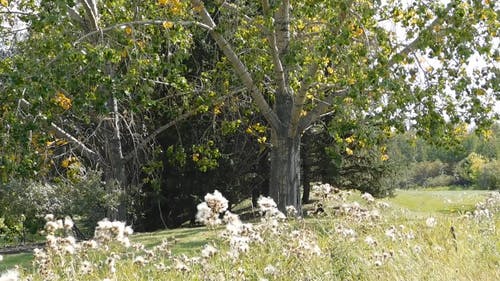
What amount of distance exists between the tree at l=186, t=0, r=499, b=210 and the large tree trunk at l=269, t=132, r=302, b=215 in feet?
0.07

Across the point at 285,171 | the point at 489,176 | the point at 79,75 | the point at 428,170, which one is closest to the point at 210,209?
the point at 79,75

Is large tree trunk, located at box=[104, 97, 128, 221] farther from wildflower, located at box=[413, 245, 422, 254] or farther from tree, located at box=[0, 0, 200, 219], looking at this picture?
wildflower, located at box=[413, 245, 422, 254]

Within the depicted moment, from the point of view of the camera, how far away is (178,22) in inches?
484

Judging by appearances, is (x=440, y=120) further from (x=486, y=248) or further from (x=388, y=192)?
(x=388, y=192)

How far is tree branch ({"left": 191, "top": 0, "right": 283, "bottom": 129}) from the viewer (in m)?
13.2

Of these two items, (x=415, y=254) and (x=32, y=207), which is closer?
(x=415, y=254)

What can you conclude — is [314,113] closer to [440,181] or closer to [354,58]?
[354,58]

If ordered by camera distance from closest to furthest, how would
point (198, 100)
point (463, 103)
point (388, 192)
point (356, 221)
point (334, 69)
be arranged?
point (356, 221), point (463, 103), point (198, 100), point (334, 69), point (388, 192)

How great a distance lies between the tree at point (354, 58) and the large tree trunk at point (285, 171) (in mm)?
22

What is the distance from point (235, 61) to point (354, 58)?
2594 mm

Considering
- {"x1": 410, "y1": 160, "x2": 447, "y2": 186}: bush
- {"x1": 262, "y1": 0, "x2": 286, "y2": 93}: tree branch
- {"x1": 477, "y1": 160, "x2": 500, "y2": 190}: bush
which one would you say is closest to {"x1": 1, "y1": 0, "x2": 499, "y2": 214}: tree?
{"x1": 262, "y1": 0, "x2": 286, "y2": 93}: tree branch

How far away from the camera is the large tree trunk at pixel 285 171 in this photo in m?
14.1

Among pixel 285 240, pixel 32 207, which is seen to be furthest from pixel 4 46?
pixel 285 240

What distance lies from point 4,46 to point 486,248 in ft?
44.0
